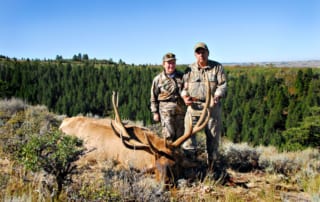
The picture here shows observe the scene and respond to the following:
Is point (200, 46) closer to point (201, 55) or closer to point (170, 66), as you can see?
point (201, 55)

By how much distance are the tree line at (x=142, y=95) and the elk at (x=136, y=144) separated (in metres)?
18.1

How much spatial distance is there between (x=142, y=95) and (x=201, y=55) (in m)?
→ 26.5

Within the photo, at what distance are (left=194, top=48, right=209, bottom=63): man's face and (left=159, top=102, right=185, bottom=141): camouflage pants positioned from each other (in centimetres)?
83

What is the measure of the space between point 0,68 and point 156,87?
101ft

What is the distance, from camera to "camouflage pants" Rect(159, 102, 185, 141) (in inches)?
207

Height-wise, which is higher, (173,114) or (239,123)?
(173,114)

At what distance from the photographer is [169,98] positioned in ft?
17.2

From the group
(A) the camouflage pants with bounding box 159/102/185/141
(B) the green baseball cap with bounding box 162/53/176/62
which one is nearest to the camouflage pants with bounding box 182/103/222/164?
(A) the camouflage pants with bounding box 159/102/185/141

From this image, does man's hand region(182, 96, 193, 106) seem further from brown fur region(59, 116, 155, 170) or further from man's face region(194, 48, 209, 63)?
brown fur region(59, 116, 155, 170)

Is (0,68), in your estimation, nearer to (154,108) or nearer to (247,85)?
(247,85)

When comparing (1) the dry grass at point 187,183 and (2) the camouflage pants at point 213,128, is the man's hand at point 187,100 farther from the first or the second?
(1) the dry grass at point 187,183

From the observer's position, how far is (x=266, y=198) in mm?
3707

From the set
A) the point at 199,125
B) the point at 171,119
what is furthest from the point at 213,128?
the point at 171,119

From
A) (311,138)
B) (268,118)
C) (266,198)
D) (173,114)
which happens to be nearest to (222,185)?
(266,198)
